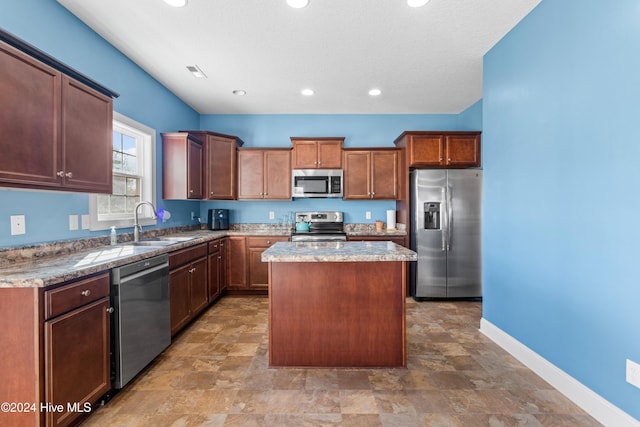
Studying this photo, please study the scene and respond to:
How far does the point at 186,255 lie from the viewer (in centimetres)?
300

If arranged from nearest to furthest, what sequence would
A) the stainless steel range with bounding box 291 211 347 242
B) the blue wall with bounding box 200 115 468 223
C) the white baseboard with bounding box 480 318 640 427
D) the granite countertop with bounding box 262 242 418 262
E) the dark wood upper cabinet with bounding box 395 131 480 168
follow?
the white baseboard with bounding box 480 318 640 427 → the granite countertop with bounding box 262 242 418 262 → the dark wood upper cabinet with bounding box 395 131 480 168 → the stainless steel range with bounding box 291 211 347 242 → the blue wall with bounding box 200 115 468 223

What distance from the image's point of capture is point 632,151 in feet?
5.22

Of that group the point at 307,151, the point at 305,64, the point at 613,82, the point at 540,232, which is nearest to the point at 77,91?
the point at 305,64

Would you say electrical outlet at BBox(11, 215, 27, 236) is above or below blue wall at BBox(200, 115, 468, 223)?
below

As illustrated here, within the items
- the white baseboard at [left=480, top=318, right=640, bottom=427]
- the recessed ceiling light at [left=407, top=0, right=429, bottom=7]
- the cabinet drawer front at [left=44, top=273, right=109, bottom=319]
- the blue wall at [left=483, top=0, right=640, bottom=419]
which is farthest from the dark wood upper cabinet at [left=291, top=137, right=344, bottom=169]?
the cabinet drawer front at [left=44, top=273, right=109, bottom=319]

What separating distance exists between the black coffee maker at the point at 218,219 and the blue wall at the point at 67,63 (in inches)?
62.3

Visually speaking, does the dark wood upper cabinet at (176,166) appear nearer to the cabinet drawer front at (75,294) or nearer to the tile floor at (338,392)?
the tile floor at (338,392)

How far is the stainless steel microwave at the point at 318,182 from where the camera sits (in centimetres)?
454

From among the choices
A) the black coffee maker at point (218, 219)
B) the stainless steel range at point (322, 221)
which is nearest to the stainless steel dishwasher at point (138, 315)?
the black coffee maker at point (218, 219)

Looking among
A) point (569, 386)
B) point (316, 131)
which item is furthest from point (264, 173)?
point (569, 386)

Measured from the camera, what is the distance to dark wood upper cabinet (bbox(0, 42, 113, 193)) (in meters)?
1.50

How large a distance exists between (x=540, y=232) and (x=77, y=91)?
11.2ft

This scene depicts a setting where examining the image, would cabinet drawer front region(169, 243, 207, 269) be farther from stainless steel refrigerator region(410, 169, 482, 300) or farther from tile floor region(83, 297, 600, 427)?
stainless steel refrigerator region(410, 169, 482, 300)

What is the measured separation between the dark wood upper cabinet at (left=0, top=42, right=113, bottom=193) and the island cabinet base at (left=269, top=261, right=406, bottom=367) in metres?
1.44
